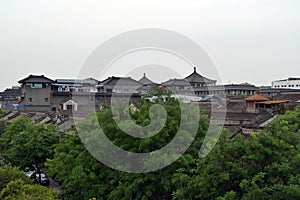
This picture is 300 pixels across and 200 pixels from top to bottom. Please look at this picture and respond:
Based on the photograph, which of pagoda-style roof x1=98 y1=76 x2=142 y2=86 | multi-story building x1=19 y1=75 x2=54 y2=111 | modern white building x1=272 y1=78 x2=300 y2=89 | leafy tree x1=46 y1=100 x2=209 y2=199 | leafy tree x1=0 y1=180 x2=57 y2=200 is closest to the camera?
leafy tree x1=46 y1=100 x2=209 y2=199

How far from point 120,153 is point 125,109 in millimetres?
1853

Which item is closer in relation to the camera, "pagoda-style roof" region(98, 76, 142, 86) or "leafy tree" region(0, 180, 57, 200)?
"leafy tree" region(0, 180, 57, 200)

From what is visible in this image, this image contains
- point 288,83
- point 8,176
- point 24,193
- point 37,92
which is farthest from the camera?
point 288,83

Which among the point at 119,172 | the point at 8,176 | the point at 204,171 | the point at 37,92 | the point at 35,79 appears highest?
the point at 35,79

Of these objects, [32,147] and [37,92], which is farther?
[37,92]

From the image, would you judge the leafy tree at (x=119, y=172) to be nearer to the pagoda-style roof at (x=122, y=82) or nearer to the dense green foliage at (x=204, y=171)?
the dense green foliage at (x=204, y=171)

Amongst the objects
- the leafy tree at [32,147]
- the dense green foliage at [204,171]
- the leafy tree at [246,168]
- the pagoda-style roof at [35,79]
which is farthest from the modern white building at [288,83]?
the leafy tree at [246,168]

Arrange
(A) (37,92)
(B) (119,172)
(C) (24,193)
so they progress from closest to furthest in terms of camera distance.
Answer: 1. (C) (24,193)
2. (B) (119,172)
3. (A) (37,92)

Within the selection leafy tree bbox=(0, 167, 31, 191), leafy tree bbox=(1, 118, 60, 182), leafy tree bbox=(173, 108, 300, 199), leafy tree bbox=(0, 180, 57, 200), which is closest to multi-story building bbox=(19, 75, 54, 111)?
leafy tree bbox=(1, 118, 60, 182)

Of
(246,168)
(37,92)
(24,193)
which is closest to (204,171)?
(246,168)

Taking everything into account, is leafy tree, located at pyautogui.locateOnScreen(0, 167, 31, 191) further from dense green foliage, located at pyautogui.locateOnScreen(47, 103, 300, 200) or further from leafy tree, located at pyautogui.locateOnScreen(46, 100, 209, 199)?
dense green foliage, located at pyautogui.locateOnScreen(47, 103, 300, 200)

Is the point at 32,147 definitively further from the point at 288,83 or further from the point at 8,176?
the point at 288,83

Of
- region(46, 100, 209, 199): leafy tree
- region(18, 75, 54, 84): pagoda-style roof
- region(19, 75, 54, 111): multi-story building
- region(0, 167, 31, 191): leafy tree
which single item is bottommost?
region(0, 167, 31, 191): leafy tree

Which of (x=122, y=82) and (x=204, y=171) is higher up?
(x=122, y=82)
